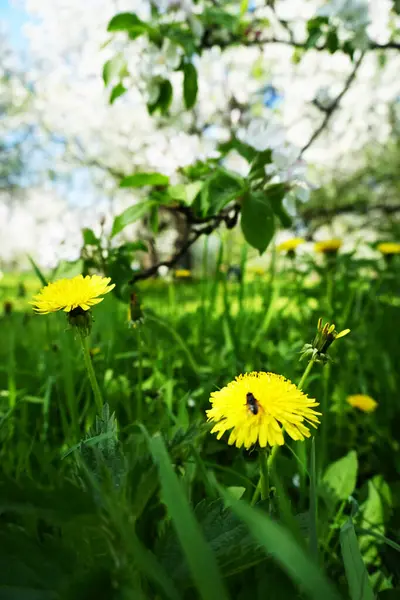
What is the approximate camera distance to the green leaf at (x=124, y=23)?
0.95 metres

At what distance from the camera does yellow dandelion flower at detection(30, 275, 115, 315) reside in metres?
0.47

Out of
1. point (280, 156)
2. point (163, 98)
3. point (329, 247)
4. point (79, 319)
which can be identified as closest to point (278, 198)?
point (280, 156)

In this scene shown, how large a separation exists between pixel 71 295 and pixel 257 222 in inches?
15.3

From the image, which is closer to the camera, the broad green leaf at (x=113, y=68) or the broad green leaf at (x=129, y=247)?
the broad green leaf at (x=129, y=247)

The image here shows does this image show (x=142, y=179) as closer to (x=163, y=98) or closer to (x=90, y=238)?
(x=90, y=238)

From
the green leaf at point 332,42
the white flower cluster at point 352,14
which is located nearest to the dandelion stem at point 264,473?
the green leaf at point 332,42

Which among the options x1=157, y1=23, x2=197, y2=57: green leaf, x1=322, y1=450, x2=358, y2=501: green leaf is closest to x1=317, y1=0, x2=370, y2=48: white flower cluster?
x1=157, y1=23, x2=197, y2=57: green leaf

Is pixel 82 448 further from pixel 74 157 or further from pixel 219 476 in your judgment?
pixel 74 157

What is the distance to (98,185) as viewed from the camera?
23.6 feet

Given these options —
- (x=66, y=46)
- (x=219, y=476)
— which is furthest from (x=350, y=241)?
(x=219, y=476)

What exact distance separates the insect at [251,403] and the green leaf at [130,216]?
1.64 ft

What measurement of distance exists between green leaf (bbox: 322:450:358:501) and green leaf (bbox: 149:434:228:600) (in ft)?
1.69

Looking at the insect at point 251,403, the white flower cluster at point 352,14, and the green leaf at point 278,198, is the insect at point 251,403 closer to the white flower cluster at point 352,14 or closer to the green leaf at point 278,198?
the green leaf at point 278,198

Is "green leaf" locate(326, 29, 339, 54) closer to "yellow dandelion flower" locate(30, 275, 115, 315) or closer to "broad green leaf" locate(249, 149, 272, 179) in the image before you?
"broad green leaf" locate(249, 149, 272, 179)
